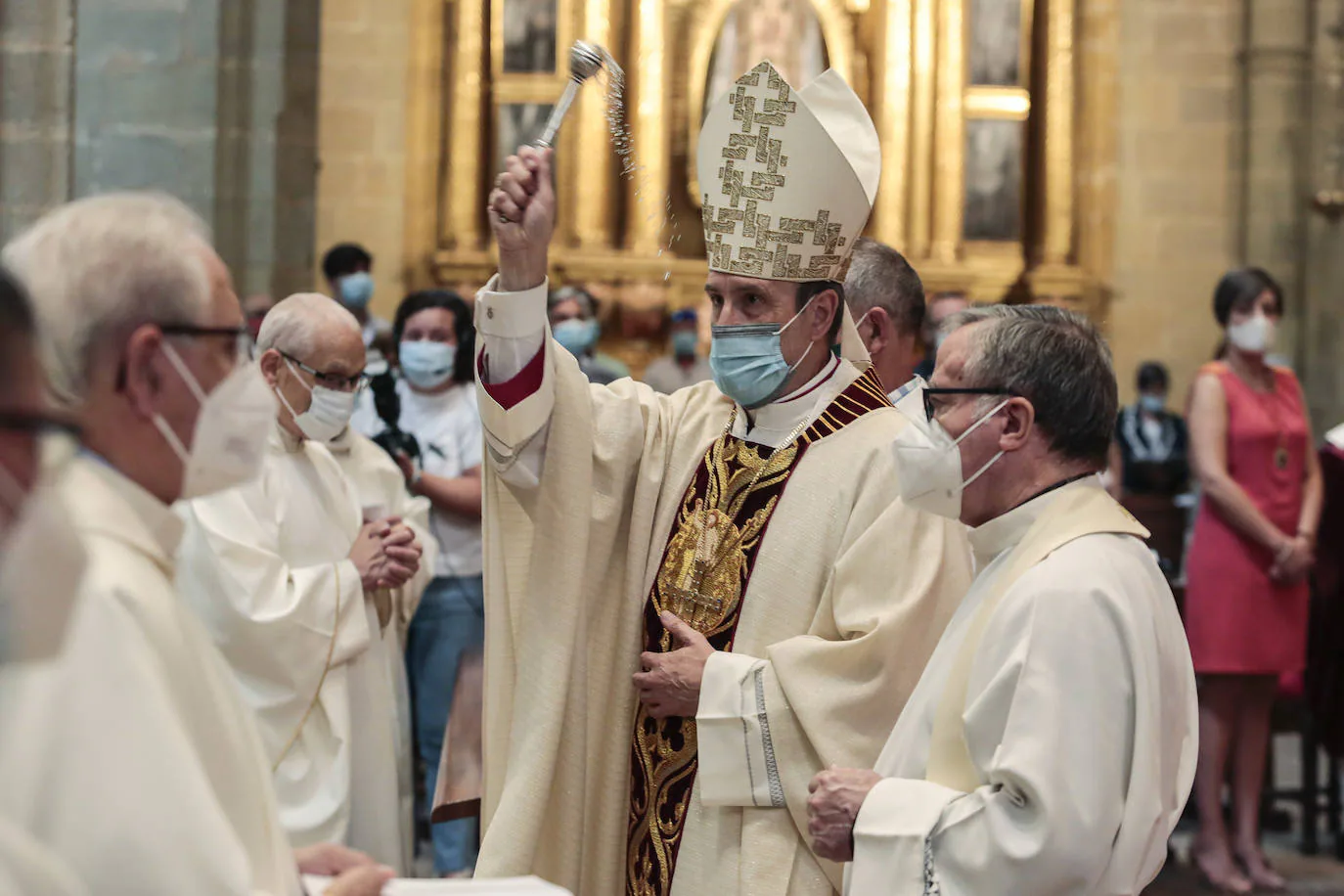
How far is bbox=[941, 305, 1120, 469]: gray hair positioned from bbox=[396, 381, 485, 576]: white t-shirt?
2.86 m

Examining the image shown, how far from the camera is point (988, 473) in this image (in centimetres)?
260

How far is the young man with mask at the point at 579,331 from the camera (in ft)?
22.4

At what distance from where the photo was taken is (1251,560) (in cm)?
609

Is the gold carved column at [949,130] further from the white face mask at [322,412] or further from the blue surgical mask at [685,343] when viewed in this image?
the white face mask at [322,412]

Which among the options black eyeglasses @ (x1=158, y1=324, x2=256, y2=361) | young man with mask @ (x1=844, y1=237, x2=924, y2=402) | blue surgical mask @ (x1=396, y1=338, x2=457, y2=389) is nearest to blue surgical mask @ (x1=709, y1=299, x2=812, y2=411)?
young man with mask @ (x1=844, y1=237, x2=924, y2=402)

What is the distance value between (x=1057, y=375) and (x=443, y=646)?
10.1ft

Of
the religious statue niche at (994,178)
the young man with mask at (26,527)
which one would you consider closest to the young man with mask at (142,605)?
the young man with mask at (26,527)

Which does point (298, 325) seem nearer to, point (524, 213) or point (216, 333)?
point (524, 213)

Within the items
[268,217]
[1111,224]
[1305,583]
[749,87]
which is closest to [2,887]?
[749,87]

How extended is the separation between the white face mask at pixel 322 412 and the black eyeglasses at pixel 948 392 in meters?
1.93

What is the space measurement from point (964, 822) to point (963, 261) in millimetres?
8918

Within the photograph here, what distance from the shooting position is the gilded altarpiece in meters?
10.9

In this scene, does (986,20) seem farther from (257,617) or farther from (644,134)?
(257,617)

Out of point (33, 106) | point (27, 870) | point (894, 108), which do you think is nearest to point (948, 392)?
point (27, 870)
